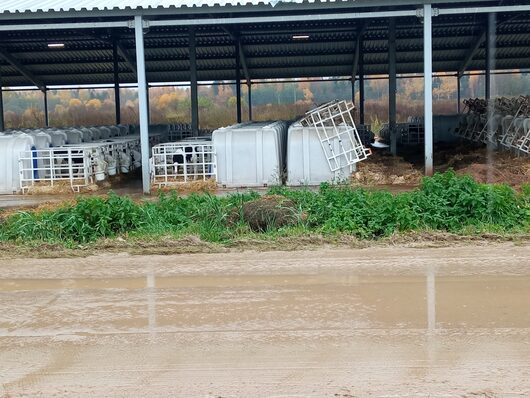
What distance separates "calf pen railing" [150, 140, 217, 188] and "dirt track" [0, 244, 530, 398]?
28.3ft

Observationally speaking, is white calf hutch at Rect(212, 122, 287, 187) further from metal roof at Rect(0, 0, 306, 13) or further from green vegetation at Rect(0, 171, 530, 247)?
green vegetation at Rect(0, 171, 530, 247)

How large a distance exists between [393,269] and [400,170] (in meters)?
10.9

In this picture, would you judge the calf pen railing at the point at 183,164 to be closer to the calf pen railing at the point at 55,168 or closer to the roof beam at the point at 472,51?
the calf pen railing at the point at 55,168

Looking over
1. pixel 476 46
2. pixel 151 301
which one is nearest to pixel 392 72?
pixel 476 46

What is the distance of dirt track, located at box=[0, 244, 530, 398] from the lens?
573 cm

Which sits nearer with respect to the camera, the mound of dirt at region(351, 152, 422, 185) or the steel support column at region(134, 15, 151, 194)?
the steel support column at region(134, 15, 151, 194)

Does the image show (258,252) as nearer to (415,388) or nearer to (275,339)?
(275,339)

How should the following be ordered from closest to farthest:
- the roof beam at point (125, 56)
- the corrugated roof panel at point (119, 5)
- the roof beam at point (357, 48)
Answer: the corrugated roof panel at point (119, 5) → the roof beam at point (357, 48) → the roof beam at point (125, 56)

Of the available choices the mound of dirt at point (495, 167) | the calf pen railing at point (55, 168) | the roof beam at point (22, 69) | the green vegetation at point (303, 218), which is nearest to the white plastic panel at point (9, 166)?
the calf pen railing at point (55, 168)

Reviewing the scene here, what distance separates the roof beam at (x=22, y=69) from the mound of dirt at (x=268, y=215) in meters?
21.9

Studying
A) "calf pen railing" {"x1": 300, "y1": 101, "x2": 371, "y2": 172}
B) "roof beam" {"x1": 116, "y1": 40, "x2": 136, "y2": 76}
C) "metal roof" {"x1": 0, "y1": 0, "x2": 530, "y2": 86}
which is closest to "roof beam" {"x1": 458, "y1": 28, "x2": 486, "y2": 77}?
"metal roof" {"x1": 0, "y1": 0, "x2": 530, "y2": 86}

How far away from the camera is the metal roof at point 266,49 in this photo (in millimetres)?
28266

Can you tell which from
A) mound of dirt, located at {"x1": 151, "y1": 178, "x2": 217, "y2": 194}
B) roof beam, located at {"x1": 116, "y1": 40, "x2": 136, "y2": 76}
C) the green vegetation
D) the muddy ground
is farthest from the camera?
roof beam, located at {"x1": 116, "y1": 40, "x2": 136, "y2": 76}

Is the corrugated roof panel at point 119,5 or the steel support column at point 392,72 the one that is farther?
the steel support column at point 392,72
